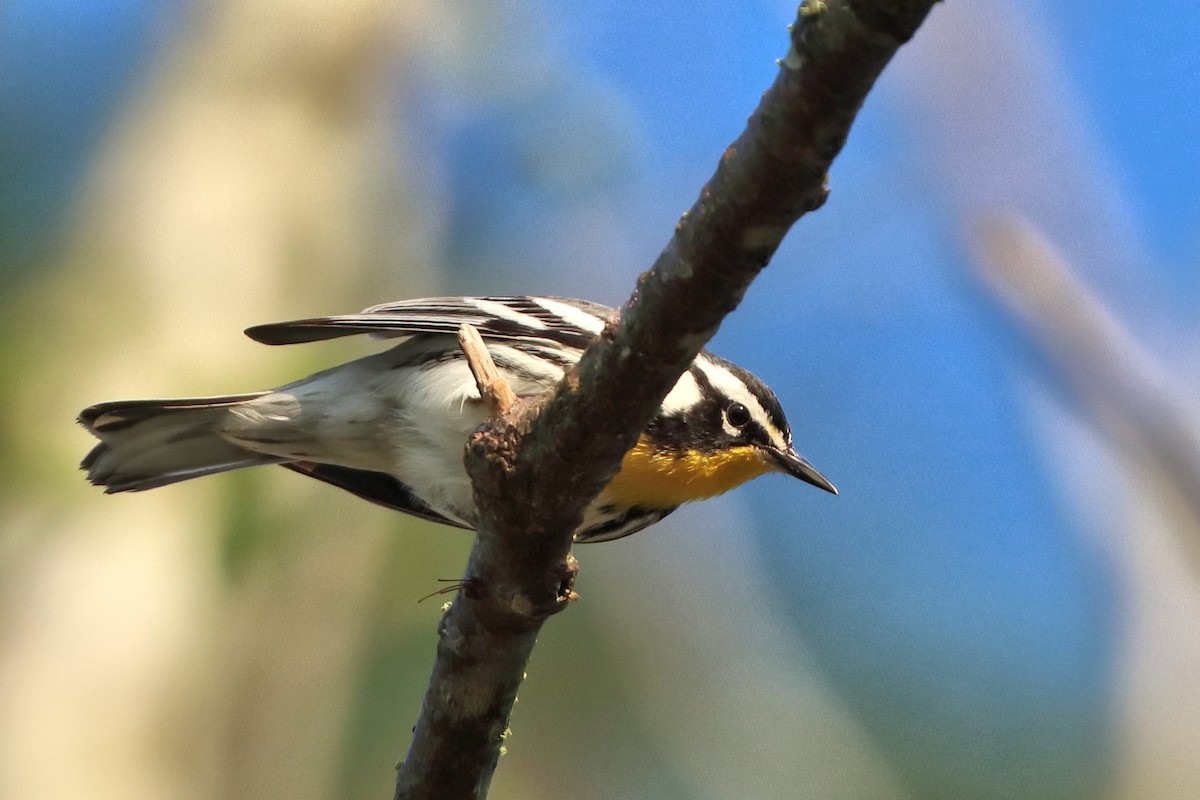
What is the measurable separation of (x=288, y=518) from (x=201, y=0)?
3.68 metres

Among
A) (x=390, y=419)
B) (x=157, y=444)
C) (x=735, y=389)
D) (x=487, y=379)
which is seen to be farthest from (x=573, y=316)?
(x=157, y=444)

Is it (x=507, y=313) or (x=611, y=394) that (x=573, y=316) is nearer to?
(x=507, y=313)

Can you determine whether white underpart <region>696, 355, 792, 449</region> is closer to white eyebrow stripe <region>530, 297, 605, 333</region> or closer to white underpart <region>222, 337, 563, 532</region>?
white eyebrow stripe <region>530, 297, 605, 333</region>

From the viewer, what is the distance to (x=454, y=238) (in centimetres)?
793

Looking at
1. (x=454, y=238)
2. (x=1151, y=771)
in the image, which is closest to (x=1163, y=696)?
(x=1151, y=771)

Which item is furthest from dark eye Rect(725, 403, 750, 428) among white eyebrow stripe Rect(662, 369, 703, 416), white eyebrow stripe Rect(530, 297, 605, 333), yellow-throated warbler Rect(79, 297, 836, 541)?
white eyebrow stripe Rect(530, 297, 605, 333)

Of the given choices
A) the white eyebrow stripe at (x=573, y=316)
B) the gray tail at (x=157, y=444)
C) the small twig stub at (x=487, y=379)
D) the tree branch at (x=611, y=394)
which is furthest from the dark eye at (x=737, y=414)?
the gray tail at (x=157, y=444)

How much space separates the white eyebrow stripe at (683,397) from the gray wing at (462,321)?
31 cm

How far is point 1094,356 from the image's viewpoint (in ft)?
11.4

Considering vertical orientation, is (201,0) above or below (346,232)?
above

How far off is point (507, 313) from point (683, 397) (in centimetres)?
66

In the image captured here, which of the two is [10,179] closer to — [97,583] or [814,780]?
[97,583]

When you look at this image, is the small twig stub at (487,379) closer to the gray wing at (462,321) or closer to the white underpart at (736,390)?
the gray wing at (462,321)

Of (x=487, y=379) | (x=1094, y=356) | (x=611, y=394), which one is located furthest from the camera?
(x=1094, y=356)
